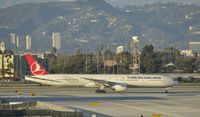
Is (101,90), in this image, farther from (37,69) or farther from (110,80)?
(37,69)

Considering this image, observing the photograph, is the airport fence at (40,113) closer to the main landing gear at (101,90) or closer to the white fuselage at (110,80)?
the main landing gear at (101,90)

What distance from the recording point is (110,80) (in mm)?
95562

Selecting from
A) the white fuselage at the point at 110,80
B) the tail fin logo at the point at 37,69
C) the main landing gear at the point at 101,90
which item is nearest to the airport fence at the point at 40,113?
the main landing gear at the point at 101,90

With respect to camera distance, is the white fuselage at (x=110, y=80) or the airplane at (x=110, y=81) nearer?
the airplane at (x=110, y=81)

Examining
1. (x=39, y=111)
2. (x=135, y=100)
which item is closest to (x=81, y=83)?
(x=135, y=100)

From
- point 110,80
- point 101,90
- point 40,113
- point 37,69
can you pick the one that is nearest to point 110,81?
point 110,80

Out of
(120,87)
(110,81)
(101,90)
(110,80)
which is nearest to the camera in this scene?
(120,87)

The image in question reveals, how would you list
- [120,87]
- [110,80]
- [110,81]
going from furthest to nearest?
[110,80]
[110,81]
[120,87]

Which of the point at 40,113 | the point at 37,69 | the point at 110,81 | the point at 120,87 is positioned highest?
the point at 37,69

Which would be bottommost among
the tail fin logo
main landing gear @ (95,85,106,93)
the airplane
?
main landing gear @ (95,85,106,93)

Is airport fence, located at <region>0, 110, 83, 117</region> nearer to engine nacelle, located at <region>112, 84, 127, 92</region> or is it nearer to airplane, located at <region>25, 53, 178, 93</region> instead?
engine nacelle, located at <region>112, 84, 127, 92</region>

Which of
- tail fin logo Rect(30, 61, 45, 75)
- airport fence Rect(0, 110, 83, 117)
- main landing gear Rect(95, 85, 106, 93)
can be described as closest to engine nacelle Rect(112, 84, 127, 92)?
main landing gear Rect(95, 85, 106, 93)

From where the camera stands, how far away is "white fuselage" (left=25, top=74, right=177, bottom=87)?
95312mm

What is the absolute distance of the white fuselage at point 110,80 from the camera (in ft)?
313
